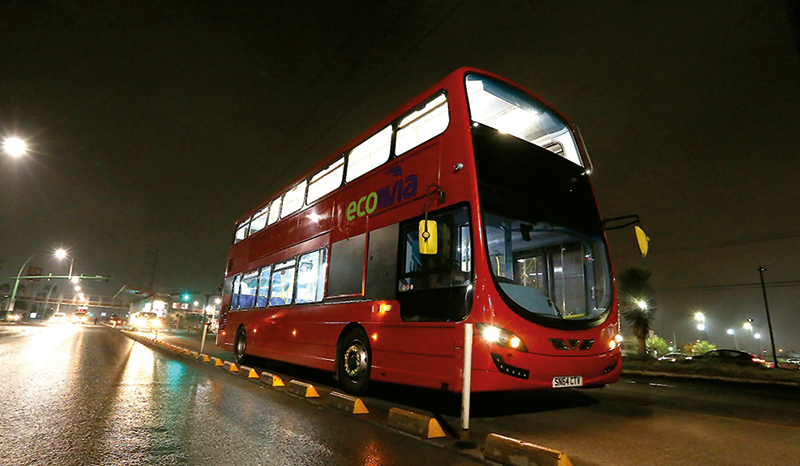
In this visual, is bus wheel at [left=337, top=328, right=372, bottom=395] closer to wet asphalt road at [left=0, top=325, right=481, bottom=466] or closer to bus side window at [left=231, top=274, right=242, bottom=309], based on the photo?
wet asphalt road at [left=0, top=325, right=481, bottom=466]

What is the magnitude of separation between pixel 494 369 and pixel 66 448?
381 centimetres

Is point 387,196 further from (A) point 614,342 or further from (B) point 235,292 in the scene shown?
(B) point 235,292

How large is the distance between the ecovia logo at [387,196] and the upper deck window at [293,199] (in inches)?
100

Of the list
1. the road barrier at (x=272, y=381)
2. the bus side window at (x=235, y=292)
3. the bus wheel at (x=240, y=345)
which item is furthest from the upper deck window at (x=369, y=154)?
the bus side window at (x=235, y=292)

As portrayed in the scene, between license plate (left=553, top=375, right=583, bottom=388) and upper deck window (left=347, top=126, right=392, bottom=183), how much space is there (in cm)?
411

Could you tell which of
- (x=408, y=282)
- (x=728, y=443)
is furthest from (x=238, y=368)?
(x=728, y=443)

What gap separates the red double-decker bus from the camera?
176 inches

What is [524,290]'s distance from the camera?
16.0 feet

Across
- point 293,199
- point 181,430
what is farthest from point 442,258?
point 293,199

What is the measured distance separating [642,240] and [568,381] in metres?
2.65

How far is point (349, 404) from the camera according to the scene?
4.85 m

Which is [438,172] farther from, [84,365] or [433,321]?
[84,365]

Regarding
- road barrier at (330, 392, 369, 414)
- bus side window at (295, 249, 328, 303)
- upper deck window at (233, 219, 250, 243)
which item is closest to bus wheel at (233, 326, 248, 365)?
upper deck window at (233, 219, 250, 243)

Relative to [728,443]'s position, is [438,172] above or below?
above
